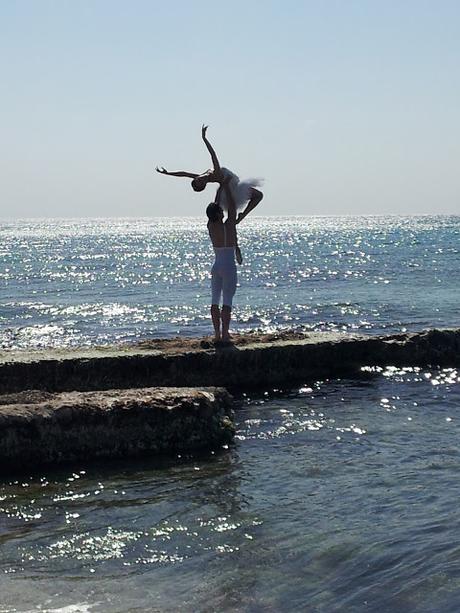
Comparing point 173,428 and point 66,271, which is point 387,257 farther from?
point 173,428

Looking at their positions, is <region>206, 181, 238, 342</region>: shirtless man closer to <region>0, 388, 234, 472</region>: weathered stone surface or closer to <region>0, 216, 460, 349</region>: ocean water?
<region>0, 388, 234, 472</region>: weathered stone surface

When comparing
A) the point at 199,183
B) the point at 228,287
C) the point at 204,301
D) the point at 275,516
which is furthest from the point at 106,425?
the point at 204,301

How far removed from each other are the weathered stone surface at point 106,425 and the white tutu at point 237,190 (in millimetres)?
3068

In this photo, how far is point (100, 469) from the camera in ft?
26.8

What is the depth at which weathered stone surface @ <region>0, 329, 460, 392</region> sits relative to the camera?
10602 millimetres

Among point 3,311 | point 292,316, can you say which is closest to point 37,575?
point 292,316

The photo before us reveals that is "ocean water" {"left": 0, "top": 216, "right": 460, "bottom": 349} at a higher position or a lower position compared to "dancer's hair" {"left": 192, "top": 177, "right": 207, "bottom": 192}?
lower

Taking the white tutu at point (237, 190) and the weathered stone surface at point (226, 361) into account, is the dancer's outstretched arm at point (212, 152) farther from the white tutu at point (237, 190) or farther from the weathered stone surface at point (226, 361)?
the weathered stone surface at point (226, 361)

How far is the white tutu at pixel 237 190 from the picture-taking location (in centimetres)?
1112

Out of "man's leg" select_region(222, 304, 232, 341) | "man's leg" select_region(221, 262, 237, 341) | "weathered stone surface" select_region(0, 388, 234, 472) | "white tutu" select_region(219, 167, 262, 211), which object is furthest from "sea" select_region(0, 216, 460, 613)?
"white tutu" select_region(219, 167, 262, 211)

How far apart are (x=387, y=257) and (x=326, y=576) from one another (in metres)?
56.0

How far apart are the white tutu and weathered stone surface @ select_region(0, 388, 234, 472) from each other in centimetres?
307

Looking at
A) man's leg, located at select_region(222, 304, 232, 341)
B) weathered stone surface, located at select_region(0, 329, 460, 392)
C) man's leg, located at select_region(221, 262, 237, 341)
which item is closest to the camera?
weathered stone surface, located at select_region(0, 329, 460, 392)

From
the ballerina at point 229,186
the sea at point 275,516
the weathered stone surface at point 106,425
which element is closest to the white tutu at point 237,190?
the ballerina at point 229,186
